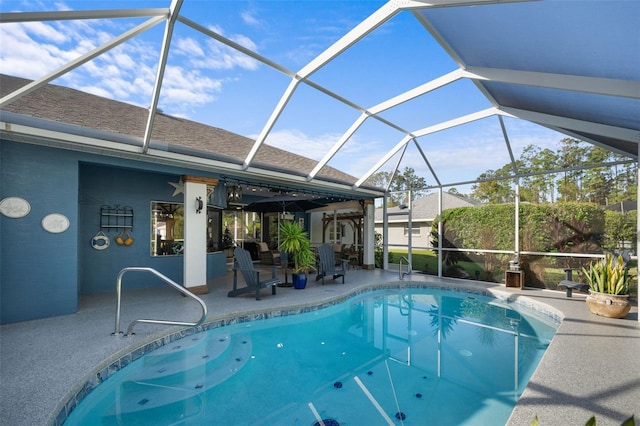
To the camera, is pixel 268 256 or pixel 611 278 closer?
pixel 611 278

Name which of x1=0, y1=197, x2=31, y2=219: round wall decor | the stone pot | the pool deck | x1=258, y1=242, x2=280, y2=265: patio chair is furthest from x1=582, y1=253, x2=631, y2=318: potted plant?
x1=0, y1=197, x2=31, y2=219: round wall decor

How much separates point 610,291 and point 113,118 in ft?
34.6

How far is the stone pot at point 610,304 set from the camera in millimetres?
5469

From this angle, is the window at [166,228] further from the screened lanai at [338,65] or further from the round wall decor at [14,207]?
the round wall decor at [14,207]

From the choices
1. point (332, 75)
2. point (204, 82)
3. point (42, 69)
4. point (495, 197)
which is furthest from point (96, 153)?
point (495, 197)

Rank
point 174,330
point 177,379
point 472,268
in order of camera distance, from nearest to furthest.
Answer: point 177,379
point 174,330
point 472,268

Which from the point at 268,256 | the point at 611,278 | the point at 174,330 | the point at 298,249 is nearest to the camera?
the point at 174,330

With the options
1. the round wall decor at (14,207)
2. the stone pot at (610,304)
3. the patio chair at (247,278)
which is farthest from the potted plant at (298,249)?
the stone pot at (610,304)

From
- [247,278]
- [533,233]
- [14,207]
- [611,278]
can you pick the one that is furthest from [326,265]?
[14,207]

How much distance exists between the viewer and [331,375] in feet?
13.8

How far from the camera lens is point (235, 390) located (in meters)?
3.79

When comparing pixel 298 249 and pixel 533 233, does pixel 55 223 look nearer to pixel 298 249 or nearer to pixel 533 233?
pixel 298 249

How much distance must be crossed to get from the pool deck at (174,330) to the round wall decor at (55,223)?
1.64 meters

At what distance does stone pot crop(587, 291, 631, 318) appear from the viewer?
17.9ft
